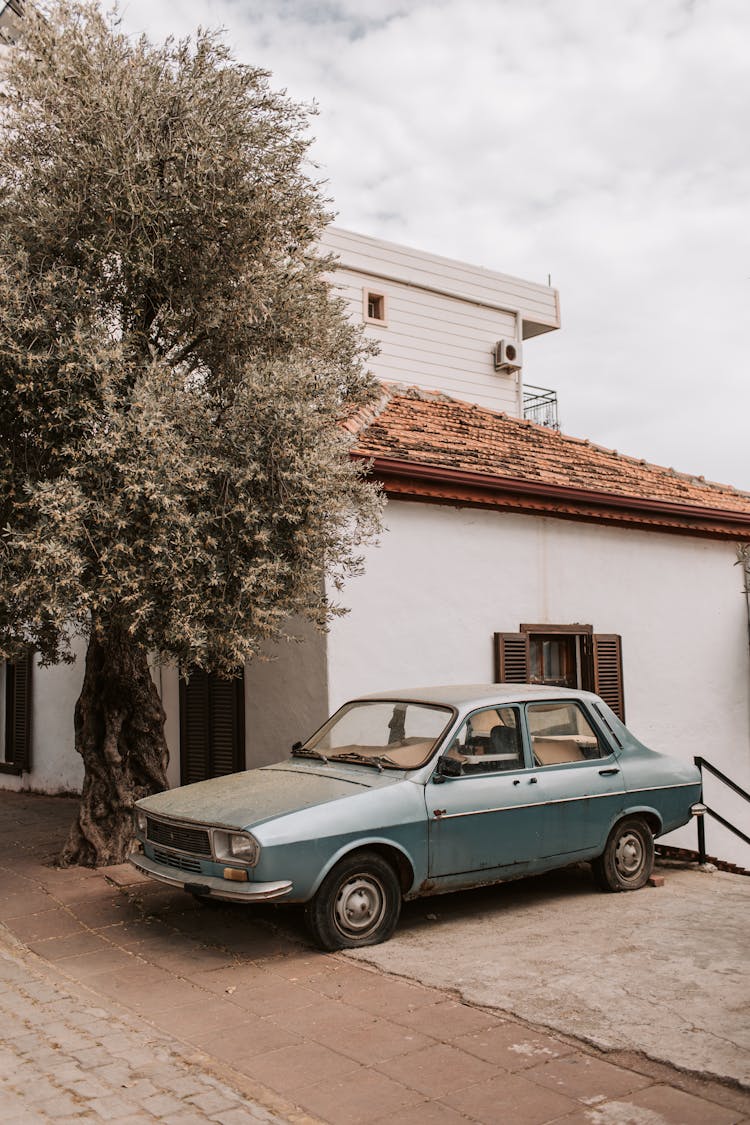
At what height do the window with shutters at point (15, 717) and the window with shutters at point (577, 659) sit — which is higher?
the window with shutters at point (577, 659)

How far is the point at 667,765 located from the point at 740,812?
18.4 feet

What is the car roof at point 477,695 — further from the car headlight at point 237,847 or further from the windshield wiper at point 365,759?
the car headlight at point 237,847

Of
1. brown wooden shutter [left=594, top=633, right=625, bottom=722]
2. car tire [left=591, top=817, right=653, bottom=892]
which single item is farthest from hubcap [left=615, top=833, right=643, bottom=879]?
brown wooden shutter [left=594, top=633, right=625, bottom=722]

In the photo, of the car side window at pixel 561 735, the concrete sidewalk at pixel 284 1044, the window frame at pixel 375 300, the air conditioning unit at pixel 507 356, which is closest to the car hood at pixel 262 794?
the concrete sidewalk at pixel 284 1044

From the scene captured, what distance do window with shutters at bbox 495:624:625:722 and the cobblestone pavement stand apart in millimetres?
6684

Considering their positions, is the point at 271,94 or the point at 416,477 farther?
the point at 416,477

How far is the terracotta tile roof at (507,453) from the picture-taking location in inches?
405

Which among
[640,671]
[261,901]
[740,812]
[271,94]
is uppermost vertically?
[271,94]

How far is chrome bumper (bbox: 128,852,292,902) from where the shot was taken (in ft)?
17.6

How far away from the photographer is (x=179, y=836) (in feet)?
19.5

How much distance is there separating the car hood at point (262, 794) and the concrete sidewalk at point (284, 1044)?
84 centimetres

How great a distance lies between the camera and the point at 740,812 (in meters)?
A: 12.3

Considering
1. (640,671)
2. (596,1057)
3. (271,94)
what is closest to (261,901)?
(596,1057)

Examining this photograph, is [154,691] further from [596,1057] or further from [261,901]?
[596,1057]
